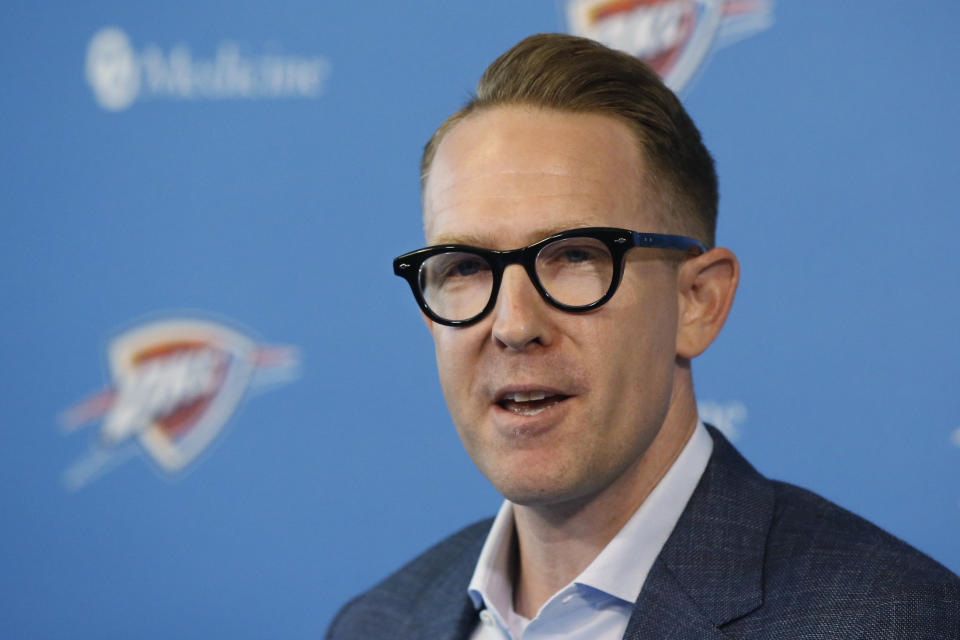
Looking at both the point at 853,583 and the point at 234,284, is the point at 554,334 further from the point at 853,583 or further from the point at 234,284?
the point at 234,284

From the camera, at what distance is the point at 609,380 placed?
125cm

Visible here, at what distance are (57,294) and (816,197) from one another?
1.84m

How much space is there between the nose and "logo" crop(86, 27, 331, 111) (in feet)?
4.23

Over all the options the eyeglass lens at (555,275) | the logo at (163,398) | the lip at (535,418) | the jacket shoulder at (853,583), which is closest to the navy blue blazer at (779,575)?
the jacket shoulder at (853,583)

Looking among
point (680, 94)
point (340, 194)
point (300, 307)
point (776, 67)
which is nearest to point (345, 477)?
point (300, 307)

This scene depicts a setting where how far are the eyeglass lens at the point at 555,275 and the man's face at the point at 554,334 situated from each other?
0.02 metres

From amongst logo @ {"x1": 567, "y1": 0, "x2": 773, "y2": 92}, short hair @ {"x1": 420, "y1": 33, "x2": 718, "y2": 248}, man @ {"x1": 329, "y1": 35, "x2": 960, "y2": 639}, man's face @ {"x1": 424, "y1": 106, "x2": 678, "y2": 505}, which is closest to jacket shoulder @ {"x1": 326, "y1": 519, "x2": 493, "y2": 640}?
man @ {"x1": 329, "y1": 35, "x2": 960, "y2": 639}

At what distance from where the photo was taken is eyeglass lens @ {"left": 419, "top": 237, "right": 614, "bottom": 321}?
126cm

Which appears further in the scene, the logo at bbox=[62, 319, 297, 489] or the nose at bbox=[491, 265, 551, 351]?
the logo at bbox=[62, 319, 297, 489]

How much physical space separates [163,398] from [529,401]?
1.45 metres

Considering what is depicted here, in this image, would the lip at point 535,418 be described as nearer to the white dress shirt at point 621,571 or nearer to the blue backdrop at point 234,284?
the white dress shirt at point 621,571

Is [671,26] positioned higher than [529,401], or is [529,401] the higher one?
[671,26]

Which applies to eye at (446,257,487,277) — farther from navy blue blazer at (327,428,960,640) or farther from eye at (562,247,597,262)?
navy blue blazer at (327,428,960,640)

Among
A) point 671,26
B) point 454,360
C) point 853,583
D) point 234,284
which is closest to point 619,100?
point 454,360
